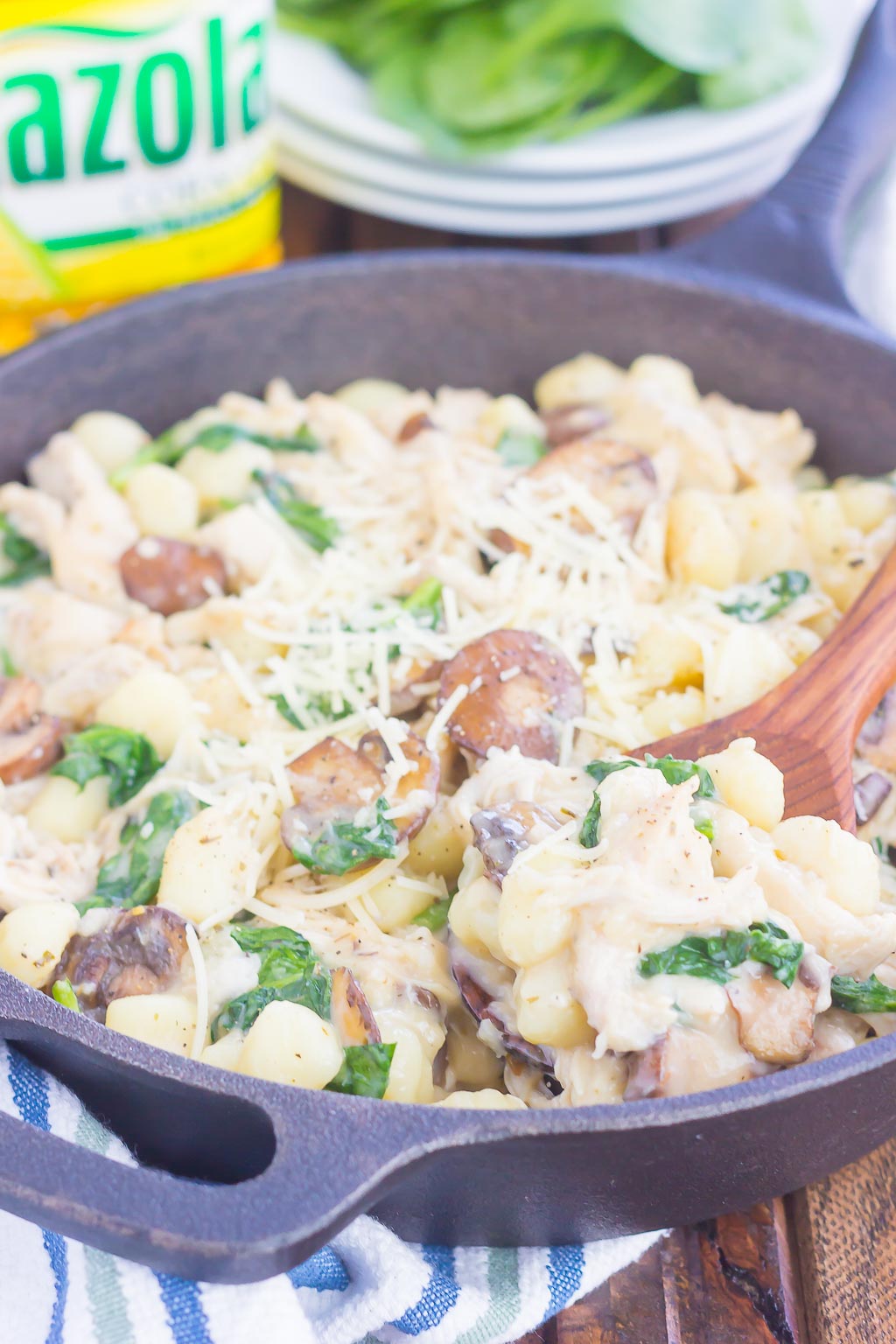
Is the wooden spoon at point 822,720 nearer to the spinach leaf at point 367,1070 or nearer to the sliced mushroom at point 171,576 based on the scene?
the spinach leaf at point 367,1070

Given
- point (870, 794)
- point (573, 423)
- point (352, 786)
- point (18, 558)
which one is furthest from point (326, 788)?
point (573, 423)

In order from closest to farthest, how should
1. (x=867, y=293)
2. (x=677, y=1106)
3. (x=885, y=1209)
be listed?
(x=677, y=1106), (x=885, y=1209), (x=867, y=293)

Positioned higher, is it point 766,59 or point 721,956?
point 766,59

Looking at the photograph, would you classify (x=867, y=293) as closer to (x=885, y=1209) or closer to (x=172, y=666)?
(x=172, y=666)

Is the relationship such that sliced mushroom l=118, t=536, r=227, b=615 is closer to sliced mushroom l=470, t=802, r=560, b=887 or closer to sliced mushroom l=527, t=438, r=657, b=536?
sliced mushroom l=527, t=438, r=657, b=536

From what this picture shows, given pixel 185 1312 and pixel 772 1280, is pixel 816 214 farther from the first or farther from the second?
pixel 185 1312

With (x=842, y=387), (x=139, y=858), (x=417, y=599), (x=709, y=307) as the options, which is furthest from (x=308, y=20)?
(x=139, y=858)

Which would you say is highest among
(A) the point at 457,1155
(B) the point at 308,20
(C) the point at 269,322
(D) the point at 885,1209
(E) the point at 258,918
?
(B) the point at 308,20
